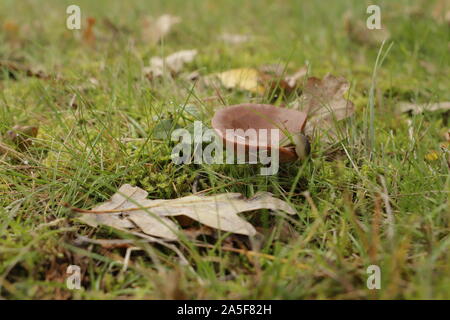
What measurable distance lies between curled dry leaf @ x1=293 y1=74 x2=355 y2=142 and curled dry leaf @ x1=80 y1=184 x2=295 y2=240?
0.72 m

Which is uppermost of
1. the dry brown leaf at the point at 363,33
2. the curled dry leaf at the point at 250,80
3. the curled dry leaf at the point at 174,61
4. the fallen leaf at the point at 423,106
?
the dry brown leaf at the point at 363,33

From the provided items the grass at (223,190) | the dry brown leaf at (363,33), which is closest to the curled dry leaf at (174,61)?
the grass at (223,190)

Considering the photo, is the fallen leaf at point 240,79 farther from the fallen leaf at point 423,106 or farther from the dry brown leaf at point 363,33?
the dry brown leaf at point 363,33

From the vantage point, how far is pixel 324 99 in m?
2.23

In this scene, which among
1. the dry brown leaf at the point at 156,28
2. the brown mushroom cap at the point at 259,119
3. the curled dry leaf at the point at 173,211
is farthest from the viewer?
the dry brown leaf at the point at 156,28

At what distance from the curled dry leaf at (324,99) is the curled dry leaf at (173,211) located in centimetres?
72

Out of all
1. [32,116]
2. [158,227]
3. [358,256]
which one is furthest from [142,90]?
[358,256]

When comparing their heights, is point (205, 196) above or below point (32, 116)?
below

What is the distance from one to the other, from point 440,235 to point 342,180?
0.41 meters

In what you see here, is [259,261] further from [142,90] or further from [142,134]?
[142,90]

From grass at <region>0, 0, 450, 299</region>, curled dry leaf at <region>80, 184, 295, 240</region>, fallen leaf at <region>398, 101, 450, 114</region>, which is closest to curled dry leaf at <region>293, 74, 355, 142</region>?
grass at <region>0, 0, 450, 299</region>

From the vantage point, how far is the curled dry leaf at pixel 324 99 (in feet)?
7.14
